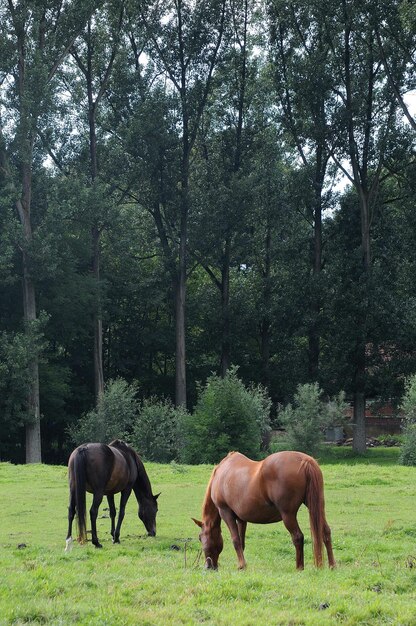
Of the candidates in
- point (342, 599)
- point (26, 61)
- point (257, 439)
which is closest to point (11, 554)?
point (342, 599)

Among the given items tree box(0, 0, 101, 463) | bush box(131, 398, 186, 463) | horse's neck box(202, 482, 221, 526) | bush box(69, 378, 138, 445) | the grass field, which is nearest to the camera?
the grass field

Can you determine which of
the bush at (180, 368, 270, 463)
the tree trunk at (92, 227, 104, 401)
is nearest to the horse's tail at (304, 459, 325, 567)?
the bush at (180, 368, 270, 463)

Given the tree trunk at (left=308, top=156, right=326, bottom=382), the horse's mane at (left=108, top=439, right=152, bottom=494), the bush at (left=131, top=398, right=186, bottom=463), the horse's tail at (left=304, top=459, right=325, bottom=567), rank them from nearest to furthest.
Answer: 1. the horse's tail at (left=304, top=459, right=325, bottom=567)
2. the horse's mane at (left=108, top=439, right=152, bottom=494)
3. the bush at (left=131, top=398, right=186, bottom=463)
4. the tree trunk at (left=308, top=156, right=326, bottom=382)

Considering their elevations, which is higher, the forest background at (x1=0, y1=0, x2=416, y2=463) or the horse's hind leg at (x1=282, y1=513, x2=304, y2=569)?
the forest background at (x1=0, y1=0, x2=416, y2=463)

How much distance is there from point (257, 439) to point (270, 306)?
56.2 feet

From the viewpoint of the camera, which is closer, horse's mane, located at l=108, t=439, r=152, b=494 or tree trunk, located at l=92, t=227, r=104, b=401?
horse's mane, located at l=108, t=439, r=152, b=494

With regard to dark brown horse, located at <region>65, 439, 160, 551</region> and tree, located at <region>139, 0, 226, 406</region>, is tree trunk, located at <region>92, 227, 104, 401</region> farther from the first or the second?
dark brown horse, located at <region>65, 439, 160, 551</region>

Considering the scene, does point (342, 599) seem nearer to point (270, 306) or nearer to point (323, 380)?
point (323, 380)

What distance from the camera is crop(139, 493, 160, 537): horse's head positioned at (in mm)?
15000

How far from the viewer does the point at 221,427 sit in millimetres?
31078

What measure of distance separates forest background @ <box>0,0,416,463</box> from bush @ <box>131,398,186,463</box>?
779 centimetres

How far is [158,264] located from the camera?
52469 millimetres

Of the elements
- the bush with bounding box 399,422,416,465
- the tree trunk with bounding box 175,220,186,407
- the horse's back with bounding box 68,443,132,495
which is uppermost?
the tree trunk with bounding box 175,220,186,407

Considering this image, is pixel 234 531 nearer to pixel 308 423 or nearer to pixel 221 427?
pixel 221 427
